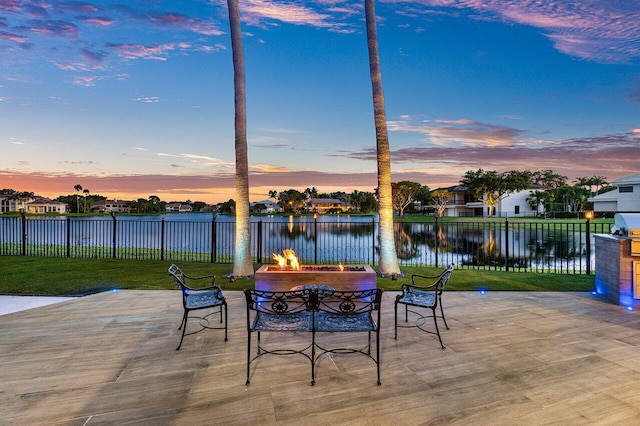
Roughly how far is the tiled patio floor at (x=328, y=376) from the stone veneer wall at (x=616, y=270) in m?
0.53

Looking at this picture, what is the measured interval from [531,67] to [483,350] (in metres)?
→ 12.7

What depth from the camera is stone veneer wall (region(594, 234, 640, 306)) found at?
4.77 meters

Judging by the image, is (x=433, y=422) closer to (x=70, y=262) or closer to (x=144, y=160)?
(x=70, y=262)

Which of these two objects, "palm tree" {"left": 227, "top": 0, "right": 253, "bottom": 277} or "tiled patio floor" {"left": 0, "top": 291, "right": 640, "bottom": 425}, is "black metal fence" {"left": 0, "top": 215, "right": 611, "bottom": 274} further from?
"tiled patio floor" {"left": 0, "top": 291, "right": 640, "bottom": 425}

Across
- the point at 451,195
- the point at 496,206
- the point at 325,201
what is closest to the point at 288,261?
the point at 496,206

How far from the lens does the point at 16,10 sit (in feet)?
28.6

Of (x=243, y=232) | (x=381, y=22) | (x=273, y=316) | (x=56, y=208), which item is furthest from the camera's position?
(x=56, y=208)

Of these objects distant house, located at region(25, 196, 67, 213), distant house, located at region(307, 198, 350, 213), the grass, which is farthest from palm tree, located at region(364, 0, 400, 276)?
distant house, located at region(25, 196, 67, 213)

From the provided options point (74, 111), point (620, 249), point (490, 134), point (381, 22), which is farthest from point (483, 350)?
point (490, 134)

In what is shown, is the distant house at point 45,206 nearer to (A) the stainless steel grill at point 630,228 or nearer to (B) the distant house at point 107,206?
(B) the distant house at point 107,206

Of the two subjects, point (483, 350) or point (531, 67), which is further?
point (531, 67)

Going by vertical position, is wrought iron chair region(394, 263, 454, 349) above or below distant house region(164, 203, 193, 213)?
below

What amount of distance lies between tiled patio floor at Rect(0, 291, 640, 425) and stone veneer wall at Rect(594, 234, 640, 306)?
533 mm

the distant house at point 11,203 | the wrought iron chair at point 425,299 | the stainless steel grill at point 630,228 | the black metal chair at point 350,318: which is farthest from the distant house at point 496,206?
the distant house at point 11,203
